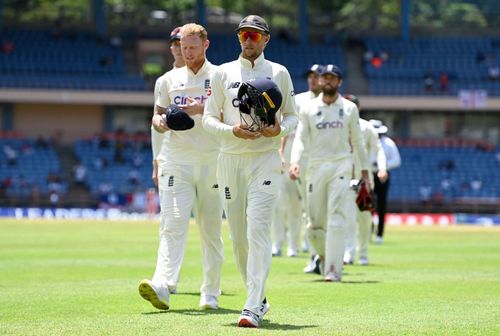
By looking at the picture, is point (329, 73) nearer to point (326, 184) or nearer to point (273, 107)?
point (326, 184)

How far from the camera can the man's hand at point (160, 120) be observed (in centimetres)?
1185

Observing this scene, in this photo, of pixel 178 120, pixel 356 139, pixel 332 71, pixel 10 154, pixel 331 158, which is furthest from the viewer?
pixel 10 154

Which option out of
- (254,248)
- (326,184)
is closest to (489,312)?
(254,248)

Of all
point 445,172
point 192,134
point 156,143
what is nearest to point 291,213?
point 156,143

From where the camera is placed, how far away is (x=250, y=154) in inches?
420

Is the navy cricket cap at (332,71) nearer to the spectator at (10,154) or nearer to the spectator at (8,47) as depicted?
the spectator at (10,154)

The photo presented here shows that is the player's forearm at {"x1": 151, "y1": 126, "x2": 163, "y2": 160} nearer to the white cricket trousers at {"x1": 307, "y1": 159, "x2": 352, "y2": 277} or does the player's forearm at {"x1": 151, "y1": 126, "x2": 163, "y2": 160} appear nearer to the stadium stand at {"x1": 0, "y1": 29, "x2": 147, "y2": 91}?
the white cricket trousers at {"x1": 307, "y1": 159, "x2": 352, "y2": 277}

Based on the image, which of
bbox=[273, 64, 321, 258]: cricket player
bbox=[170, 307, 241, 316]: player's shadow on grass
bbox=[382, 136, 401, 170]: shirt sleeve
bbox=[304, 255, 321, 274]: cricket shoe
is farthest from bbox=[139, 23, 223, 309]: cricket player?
bbox=[382, 136, 401, 170]: shirt sleeve

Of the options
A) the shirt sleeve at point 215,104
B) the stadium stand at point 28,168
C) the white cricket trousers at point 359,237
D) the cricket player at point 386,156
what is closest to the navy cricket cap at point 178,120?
the shirt sleeve at point 215,104

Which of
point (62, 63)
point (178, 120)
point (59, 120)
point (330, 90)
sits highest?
point (62, 63)

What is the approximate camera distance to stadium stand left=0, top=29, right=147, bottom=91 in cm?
5689

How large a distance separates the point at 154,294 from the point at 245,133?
196 centimetres

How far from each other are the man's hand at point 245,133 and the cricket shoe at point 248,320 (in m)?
1.56

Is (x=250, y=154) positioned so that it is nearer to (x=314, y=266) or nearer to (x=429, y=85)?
(x=314, y=266)
